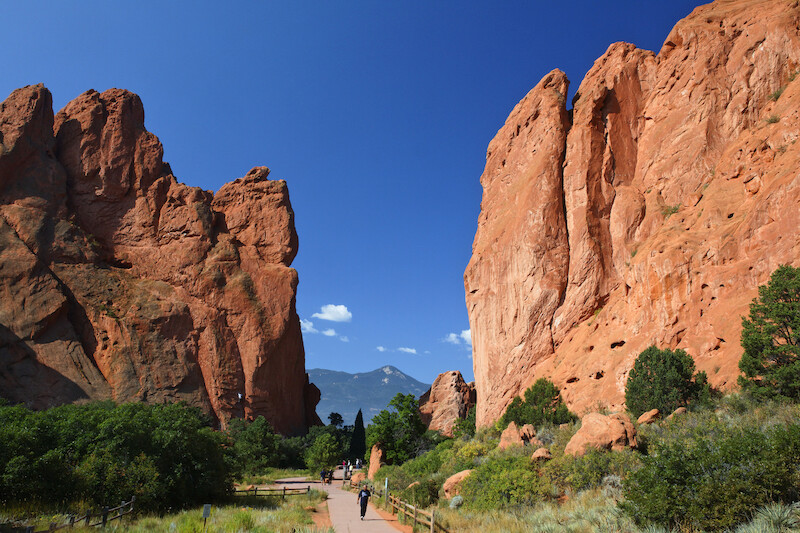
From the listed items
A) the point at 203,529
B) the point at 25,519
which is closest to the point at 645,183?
the point at 203,529

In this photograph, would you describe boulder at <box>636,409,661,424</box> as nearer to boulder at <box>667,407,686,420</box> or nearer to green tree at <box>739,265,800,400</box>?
boulder at <box>667,407,686,420</box>

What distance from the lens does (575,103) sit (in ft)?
128

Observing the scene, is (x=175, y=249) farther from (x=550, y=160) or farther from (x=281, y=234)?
(x=550, y=160)

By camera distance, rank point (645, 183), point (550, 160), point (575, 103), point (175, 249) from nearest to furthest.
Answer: point (645, 183) → point (550, 160) → point (575, 103) → point (175, 249)

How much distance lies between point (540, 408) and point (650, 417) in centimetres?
775

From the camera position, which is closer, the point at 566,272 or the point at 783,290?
the point at 783,290

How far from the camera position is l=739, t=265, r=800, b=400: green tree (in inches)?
612

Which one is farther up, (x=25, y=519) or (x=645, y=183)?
(x=645, y=183)

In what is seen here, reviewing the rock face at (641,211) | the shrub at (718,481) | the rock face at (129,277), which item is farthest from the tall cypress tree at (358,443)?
the shrub at (718,481)

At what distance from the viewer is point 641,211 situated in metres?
31.1

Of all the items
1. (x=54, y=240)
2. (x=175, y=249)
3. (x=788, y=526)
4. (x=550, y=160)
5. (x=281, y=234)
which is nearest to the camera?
(x=788, y=526)

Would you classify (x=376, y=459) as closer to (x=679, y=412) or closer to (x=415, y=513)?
(x=415, y=513)

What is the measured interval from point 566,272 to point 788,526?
979 inches

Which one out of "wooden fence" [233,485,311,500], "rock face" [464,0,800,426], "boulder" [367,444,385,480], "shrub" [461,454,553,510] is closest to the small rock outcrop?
"shrub" [461,454,553,510]
